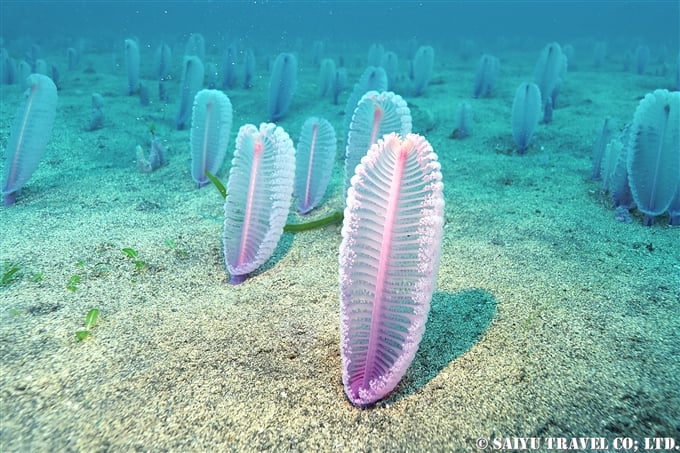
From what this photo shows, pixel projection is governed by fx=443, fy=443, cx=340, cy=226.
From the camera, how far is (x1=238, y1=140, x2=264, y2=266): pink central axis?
7.06ft

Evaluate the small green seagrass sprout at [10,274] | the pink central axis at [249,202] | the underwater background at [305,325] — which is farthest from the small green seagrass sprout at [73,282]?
the pink central axis at [249,202]

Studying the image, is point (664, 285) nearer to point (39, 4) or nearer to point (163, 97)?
point (163, 97)

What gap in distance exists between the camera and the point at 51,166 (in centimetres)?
392

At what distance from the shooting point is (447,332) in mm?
1726

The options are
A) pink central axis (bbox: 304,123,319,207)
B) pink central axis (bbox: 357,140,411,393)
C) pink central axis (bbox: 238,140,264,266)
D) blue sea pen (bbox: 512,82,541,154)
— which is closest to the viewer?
pink central axis (bbox: 357,140,411,393)

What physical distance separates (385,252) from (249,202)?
107 centimetres

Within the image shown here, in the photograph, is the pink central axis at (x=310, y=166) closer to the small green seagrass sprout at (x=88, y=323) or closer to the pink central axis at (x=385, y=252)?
the small green seagrass sprout at (x=88, y=323)

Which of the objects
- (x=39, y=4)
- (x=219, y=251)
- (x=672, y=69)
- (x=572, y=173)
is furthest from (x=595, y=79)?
(x=39, y=4)

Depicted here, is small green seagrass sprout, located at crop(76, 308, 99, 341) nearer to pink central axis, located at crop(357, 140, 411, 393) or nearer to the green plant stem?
pink central axis, located at crop(357, 140, 411, 393)

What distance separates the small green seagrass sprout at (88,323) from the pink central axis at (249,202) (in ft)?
2.17

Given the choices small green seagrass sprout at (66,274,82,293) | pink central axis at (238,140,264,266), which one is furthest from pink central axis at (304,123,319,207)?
small green seagrass sprout at (66,274,82,293)

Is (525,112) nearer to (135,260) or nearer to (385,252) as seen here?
(385,252)

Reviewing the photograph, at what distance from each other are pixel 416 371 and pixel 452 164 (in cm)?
285

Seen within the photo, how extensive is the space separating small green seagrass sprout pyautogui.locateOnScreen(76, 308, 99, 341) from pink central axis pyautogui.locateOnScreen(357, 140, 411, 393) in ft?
3.42
